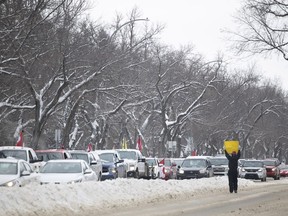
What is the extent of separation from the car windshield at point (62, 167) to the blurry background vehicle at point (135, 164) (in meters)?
12.2

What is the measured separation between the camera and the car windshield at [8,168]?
2102cm

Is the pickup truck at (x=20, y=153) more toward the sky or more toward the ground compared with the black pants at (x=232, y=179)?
more toward the sky

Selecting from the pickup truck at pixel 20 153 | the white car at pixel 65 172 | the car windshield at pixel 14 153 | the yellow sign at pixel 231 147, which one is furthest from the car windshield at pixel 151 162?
the white car at pixel 65 172

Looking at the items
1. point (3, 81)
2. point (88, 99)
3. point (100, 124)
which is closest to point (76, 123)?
point (100, 124)

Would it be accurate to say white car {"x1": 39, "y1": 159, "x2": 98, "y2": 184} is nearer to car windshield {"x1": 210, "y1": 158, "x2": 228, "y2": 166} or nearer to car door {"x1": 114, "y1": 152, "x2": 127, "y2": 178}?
car door {"x1": 114, "y1": 152, "x2": 127, "y2": 178}

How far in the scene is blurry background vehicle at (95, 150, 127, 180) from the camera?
3294cm

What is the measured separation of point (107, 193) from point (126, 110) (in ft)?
141

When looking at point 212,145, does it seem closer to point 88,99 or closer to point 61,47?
point 88,99

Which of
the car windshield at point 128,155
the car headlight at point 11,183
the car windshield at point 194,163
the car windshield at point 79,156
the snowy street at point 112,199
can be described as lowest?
the snowy street at point 112,199

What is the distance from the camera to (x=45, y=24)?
34.2 metres

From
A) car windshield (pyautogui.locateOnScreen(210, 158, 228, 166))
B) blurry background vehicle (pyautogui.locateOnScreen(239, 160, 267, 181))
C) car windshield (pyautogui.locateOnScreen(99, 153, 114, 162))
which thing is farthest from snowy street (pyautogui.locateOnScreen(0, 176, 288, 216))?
blurry background vehicle (pyautogui.locateOnScreen(239, 160, 267, 181))

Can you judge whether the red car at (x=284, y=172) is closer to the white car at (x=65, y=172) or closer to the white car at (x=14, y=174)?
the white car at (x=65, y=172)

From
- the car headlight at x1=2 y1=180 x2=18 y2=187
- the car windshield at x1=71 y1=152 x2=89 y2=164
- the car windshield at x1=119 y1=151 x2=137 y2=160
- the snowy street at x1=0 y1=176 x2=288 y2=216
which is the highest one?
the car windshield at x1=119 y1=151 x2=137 y2=160

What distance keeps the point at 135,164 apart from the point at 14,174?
657 inches
